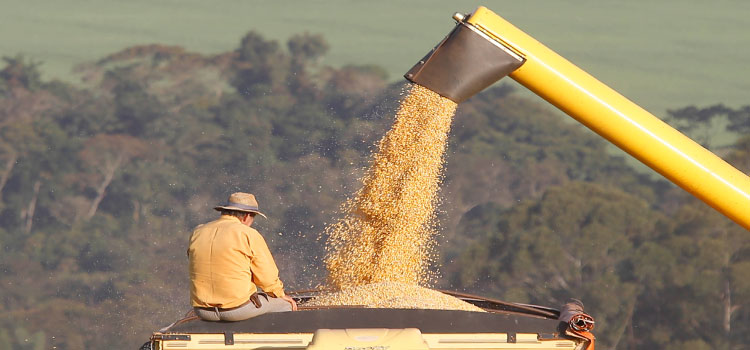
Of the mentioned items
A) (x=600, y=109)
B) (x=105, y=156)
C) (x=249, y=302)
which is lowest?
(x=249, y=302)

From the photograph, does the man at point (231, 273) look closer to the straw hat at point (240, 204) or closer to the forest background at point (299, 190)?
the straw hat at point (240, 204)

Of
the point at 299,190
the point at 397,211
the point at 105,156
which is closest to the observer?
the point at 397,211

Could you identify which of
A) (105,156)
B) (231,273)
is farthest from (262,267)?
(105,156)

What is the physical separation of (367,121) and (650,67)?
12.7 meters

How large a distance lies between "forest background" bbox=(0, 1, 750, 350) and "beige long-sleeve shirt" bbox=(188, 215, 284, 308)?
15570 millimetres

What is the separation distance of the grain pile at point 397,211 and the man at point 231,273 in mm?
1952

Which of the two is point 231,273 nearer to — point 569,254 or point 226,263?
point 226,263

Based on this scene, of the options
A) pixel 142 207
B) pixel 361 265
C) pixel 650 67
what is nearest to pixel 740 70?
pixel 650 67

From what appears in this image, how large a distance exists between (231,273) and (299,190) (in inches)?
917

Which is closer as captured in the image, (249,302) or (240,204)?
(249,302)

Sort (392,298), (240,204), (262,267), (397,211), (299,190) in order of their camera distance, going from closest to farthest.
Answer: (262,267) < (240,204) < (392,298) < (397,211) < (299,190)

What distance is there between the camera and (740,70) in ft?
135

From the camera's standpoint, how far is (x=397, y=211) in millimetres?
8797

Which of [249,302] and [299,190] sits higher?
[299,190]
